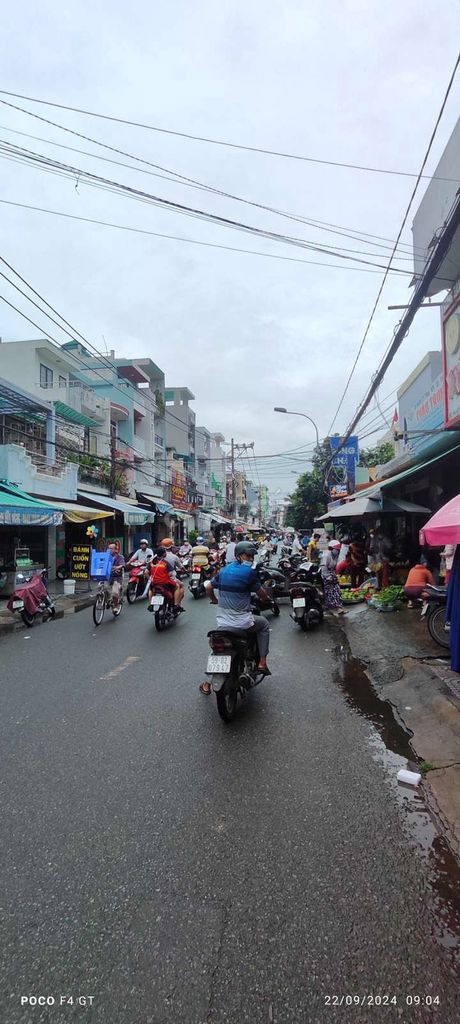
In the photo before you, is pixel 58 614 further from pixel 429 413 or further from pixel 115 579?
pixel 429 413

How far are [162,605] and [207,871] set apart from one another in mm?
6665

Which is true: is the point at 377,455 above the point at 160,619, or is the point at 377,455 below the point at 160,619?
above

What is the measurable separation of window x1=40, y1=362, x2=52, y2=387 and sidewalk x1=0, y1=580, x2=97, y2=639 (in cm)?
985

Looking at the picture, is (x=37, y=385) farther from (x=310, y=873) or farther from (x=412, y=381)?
(x=310, y=873)

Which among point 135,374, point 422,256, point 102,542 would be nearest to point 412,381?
point 422,256

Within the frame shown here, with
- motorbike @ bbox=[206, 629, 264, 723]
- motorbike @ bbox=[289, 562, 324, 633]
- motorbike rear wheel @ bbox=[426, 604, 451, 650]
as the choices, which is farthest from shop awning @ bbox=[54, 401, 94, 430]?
motorbike @ bbox=[206, 629, 264, 723]

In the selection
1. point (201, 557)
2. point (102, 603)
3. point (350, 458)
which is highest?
point (350, 458)

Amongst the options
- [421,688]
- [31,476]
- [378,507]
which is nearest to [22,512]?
[31,476]

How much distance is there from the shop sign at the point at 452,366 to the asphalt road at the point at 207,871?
4.75m

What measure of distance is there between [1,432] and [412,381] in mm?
13609

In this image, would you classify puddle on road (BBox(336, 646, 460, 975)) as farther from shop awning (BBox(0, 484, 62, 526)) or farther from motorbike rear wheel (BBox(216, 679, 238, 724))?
shop awning (BBox(0, 484, 62, 526))

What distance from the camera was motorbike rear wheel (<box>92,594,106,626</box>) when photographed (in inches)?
393

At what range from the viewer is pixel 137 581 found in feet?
44.1

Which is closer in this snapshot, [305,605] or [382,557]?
[305,605]
